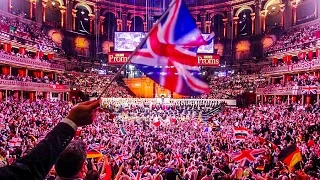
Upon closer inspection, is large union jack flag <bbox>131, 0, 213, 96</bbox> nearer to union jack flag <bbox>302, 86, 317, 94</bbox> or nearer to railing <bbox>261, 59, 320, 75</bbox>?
union jack flag <bbox>302, 86, 317, 94</bbox>

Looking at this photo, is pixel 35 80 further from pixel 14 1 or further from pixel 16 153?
pixel 16 153

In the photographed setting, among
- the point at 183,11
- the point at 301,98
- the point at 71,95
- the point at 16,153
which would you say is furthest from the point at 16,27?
the point at 183,11

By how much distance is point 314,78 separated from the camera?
35562mm

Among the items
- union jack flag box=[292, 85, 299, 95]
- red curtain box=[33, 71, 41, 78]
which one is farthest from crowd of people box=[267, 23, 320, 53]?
red curtain box=[33, 71, 41, 78]

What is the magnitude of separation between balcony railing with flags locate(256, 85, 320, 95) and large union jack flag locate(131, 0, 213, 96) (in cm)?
2975

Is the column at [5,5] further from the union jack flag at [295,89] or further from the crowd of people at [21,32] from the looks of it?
the union jack flag at [295,89]

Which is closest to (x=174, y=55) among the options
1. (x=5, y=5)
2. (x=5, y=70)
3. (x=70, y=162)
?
(x=70, y=162)

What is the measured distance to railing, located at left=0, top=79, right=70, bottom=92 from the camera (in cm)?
3582

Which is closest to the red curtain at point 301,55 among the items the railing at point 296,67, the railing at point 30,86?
the railing at point 296,67

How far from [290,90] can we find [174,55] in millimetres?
35966

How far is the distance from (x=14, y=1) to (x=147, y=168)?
154ft

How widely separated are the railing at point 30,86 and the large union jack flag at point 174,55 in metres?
32.4

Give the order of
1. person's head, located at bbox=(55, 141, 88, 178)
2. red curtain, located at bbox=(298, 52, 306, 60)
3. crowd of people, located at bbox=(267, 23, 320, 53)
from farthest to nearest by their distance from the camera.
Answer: red curtain, located at bbox=(298, 52, 306, 60) < crowd of people, located at bbox=(267, 23, 320, 53) < person's head, located at bbox=(55, 141, 88, 178)

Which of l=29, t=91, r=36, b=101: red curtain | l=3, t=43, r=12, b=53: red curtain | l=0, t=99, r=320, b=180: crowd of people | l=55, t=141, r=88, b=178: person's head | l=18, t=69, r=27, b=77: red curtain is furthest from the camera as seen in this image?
l=18, t=69, r=27, b=77: red curtain
